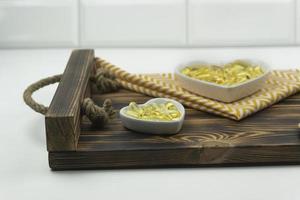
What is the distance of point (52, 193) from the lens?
911 mm

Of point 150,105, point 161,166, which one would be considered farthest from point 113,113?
point 161,166

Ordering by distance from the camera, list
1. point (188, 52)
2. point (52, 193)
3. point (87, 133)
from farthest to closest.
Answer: point (188, 52), point (87, 133), point (52, 193)

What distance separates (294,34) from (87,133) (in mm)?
888

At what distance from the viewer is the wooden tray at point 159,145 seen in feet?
3.15

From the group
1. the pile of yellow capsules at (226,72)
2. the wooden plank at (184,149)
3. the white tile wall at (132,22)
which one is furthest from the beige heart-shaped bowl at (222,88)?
the white tile wall at (132,22)

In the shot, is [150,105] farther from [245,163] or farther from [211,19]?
[211,19]

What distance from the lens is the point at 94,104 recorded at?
42.7 inches

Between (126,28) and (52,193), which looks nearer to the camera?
(52,193)

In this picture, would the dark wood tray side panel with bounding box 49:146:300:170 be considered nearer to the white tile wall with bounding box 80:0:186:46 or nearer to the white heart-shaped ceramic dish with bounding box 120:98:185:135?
the white heart-shaped ceramic dish with bounding box 120:98:185:135

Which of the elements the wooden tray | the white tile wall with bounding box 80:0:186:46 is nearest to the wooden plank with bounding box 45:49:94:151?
the wooden tray

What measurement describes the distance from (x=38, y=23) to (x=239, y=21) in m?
0.46

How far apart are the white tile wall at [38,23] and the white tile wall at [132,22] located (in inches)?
1.2

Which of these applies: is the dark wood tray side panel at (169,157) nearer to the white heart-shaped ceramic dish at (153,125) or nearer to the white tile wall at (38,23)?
the white heart-shaped ceramic dish at (153,125)

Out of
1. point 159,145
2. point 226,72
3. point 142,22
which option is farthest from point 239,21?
point 159,145
